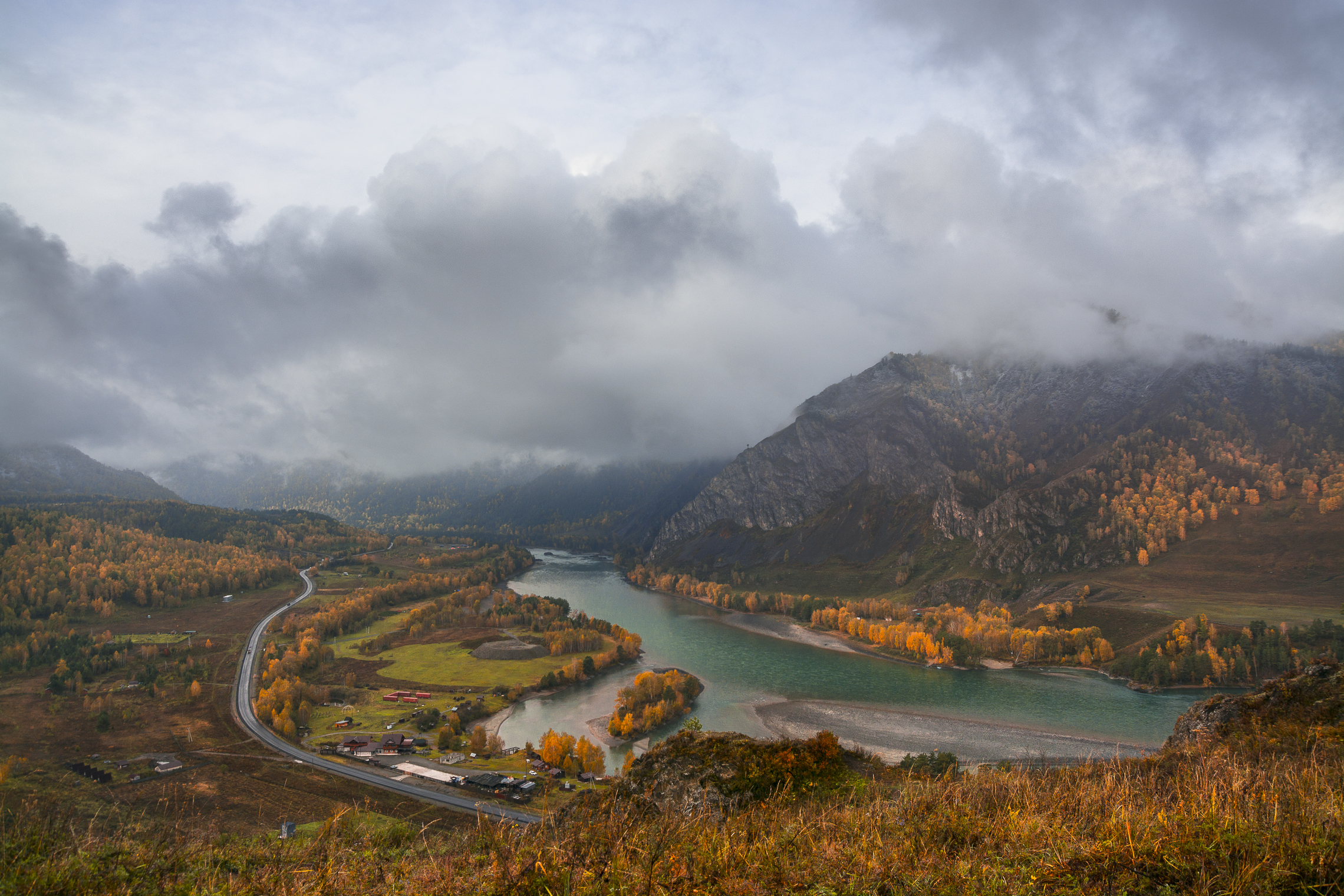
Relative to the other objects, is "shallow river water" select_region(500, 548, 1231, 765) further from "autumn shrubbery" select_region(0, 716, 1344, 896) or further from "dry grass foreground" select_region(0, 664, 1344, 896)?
"autumn shrubbery" select_region(0, 716, 1344, 896)

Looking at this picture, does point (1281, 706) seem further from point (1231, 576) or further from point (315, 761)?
point (1231, 576)

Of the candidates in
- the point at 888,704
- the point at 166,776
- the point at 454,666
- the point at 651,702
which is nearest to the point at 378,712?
the point at 166,776

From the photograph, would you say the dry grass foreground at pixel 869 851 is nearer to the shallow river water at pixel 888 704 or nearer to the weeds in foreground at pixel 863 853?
the weeds in foreground at pixel 863 853

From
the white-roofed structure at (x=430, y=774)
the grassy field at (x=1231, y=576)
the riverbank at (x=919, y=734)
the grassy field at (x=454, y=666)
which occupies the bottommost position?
the grassy field at (x=454, y=666)

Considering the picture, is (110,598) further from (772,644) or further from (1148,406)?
(1148,406)

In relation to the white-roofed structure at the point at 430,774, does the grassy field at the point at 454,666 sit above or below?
below

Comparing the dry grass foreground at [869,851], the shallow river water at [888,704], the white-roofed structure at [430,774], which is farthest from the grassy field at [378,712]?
the dry grass foreground at [869,851]
